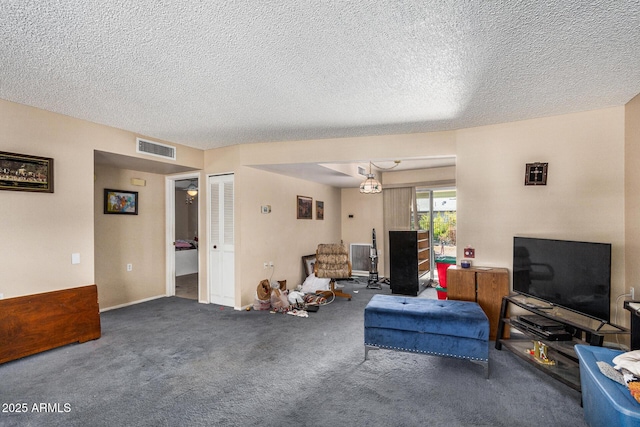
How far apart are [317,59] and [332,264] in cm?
388

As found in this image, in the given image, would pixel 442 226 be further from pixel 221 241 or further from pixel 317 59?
pixel 317 59

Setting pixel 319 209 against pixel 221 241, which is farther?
pixel 319 209

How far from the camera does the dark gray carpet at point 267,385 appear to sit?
2107mm

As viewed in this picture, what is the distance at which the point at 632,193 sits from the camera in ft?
9.71

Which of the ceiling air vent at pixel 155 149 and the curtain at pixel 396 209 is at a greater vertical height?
the ceiling air vent at pixel 155 149

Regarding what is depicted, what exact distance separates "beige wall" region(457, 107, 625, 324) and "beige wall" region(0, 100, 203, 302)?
4481mm

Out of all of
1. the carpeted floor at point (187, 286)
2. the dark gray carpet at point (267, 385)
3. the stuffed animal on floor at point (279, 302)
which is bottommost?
the carpeted floor at point (187, 286)

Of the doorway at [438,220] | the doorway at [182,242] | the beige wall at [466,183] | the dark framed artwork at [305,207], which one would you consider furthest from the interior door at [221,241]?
the doorway at [438,220]

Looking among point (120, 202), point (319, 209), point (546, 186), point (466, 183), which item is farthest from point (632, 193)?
point (120, 202)

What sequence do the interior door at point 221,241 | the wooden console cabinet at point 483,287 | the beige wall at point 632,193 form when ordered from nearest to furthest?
the beige wall at point 632,193
the wooden console cabinet at point 483,287
the interior door at point 221,241

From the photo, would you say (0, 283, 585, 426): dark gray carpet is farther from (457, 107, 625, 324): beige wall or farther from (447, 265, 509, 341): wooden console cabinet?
(457, 107, 625, 324): beige wall

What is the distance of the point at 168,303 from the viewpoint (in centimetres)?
495

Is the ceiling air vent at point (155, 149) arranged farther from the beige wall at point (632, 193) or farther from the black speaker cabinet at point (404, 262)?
the beige wall at point (632, 193)

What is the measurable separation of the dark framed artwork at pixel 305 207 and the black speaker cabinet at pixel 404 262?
173 cm
